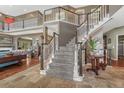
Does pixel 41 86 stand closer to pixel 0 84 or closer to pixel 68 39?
pixel 0 84

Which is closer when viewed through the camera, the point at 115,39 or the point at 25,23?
the point at 115,39

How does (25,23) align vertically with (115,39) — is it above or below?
above

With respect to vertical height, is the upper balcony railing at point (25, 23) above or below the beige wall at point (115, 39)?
above

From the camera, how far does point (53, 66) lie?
13.7ft

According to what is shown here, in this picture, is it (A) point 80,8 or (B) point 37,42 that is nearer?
(A) point 80,8

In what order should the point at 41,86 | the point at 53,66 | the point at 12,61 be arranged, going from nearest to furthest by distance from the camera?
the point at 41,86 → the point at 53,66 → the point at 12,61

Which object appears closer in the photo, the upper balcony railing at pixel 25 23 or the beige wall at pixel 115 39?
the beige wall at pixel 115 39

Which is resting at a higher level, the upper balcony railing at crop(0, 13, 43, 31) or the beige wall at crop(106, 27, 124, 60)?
the upper balcony railing at crop(0, 13, 43, 31)

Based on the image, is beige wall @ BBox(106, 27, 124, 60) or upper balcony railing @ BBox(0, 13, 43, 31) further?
upper balcony railing @ BBox(0, 13, 43, 31)
